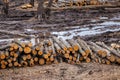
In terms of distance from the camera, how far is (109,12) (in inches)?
460

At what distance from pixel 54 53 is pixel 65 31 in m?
2.16

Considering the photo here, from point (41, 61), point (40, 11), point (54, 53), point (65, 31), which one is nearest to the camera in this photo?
point (41, 61)

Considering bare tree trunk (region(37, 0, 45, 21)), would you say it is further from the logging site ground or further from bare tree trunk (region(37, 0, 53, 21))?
the logging site ground

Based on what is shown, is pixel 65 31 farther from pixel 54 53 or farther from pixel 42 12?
pixel 54 53

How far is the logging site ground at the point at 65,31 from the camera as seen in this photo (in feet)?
21.3

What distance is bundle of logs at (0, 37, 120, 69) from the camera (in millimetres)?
6566

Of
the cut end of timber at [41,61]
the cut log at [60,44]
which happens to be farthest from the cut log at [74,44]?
the cut end of timber at [41,61]

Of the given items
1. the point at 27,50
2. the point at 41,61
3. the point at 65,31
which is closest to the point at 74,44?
the point at 41,61

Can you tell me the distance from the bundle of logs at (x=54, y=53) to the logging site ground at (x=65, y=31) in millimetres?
136

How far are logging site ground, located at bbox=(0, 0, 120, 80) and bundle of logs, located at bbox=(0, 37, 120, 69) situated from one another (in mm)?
136

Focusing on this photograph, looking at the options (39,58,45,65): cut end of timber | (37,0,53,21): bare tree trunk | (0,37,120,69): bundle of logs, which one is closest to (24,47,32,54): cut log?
(0,37,120,69): bundle of logs

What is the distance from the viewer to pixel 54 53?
272 inches

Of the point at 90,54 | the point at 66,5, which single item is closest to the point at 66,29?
the point at 90,54

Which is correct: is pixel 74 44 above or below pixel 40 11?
below
